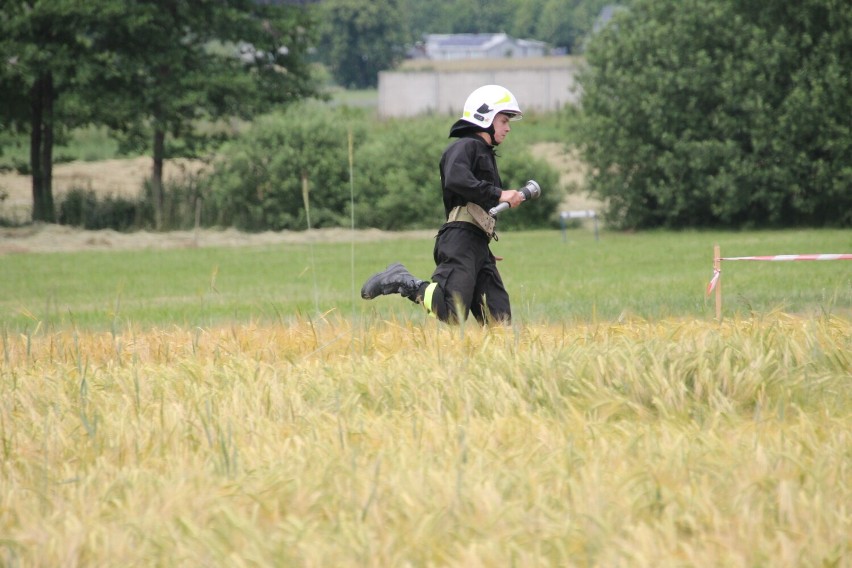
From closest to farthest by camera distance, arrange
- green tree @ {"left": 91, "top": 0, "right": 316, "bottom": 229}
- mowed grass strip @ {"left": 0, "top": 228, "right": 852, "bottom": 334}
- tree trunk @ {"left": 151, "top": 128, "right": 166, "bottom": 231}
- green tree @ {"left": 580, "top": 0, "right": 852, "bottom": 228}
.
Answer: mowed grass strip @ {"left": 0, "top": 228, "right": 852, "bottom": 334} → green tree @ {"left": 580, "top": 0, "right": 852, "bottom": 228} → green tree @ {"left": 91, "top": 0, "right": 316, "bottom": 229} → tree trunk @ {"left": 151, "top": 128, "right": 166, "bottom": 231}

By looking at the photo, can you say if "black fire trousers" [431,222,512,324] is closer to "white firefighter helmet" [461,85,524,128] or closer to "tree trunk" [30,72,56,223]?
"white firefighter helmet" [461,85,524,128]

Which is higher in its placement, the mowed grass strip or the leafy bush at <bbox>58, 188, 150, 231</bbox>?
the leafy bush at <bbox>58, 188, 150, 231</bbox>

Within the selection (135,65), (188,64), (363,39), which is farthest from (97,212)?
(363,39)

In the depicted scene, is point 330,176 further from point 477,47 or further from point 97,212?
point 477,47

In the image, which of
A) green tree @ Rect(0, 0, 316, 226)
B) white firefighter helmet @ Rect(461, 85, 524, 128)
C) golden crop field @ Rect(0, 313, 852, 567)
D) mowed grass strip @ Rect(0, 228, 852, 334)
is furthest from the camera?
green tree @ Rect(0, 0, 316, 226)

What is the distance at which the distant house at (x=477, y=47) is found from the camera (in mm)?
136250

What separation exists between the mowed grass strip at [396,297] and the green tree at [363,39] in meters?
71.0

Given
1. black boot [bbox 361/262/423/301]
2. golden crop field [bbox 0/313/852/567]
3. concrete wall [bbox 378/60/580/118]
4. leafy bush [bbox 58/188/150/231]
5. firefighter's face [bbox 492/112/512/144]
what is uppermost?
concrete wall [bbox 378/60/580/118]

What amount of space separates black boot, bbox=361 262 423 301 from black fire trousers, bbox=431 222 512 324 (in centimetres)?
19

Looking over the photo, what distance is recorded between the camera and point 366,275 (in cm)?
2064

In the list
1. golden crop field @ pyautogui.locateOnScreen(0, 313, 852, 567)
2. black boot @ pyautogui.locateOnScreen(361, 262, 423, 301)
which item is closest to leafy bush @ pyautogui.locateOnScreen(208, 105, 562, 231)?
black boot @ pyautogui.locateOnScreen(361, 262, 423, 301)

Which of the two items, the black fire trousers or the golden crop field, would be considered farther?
the black fire trousers

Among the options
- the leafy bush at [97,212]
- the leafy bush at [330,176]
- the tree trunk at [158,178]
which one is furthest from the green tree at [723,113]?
the leafy bush at [97,212]

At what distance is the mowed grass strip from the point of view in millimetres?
12492
